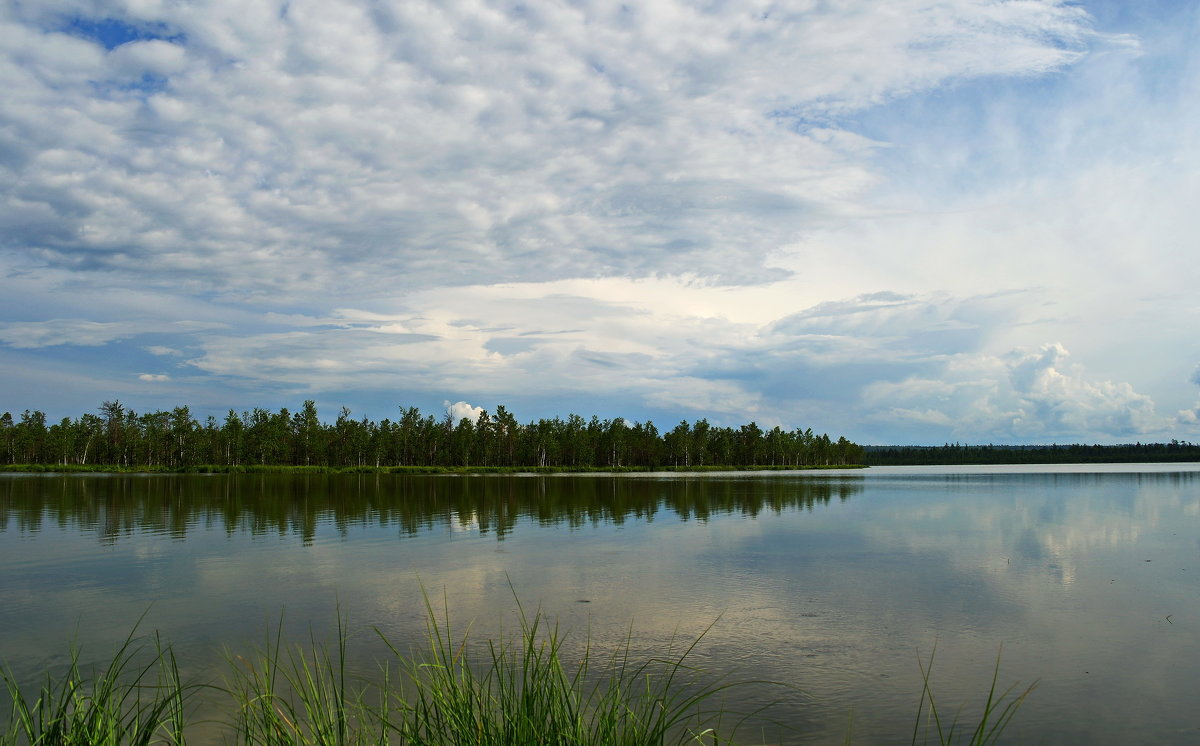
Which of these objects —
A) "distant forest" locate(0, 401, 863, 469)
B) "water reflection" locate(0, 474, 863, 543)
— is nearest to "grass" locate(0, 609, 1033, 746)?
"water reflection" locate(0, 474, 863, 543)

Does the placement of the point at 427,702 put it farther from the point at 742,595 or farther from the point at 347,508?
the point at 347,508

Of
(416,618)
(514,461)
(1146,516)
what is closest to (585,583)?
(416,618)

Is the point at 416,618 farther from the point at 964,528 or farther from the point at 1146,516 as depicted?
the point at 1146,516

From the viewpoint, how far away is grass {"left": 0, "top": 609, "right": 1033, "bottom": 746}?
525 cm

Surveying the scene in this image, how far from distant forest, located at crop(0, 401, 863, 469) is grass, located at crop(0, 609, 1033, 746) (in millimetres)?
113727

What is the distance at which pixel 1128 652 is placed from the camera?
1275 centimetres

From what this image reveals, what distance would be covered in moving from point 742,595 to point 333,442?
12364cm

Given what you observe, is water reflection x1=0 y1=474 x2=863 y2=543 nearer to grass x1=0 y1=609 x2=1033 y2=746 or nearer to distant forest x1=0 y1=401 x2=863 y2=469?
grass x1=0 y1=609 x2=1033 y2=746

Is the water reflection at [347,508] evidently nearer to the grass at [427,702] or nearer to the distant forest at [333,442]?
the grass at [427,702]

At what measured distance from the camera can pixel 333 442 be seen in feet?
427

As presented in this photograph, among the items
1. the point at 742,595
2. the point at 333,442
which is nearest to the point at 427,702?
the point at 742,595

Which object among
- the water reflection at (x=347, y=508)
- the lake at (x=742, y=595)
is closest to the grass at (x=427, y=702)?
the lake at (x=742, y=595)

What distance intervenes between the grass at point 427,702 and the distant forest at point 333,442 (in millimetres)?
113727

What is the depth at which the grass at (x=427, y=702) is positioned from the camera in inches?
207
